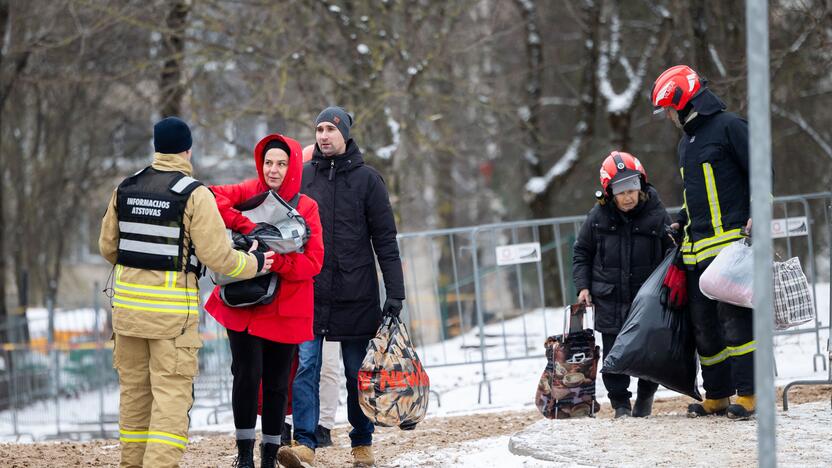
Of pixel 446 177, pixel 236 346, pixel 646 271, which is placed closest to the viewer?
pixel 236 346

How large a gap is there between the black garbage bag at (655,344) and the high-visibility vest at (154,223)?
2.80 m

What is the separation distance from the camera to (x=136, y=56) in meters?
20.8

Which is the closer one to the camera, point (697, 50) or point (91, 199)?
point (697, 50)

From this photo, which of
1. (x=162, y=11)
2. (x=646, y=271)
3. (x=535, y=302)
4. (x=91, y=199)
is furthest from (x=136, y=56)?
(x=646, y=271)

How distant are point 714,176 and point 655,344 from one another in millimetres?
1054

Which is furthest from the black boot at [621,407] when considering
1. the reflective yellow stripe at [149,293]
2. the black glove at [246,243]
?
the reflective yellow stripe at [149,293]

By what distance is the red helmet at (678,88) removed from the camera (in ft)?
22.0

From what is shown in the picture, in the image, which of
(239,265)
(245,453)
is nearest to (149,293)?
(239,265)

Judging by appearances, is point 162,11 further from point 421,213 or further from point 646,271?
point 421,213

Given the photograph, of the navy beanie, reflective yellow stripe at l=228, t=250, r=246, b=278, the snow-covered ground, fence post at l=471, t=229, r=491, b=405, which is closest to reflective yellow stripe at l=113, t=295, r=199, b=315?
reflective yellow stripe at l=228, t=250, r=246, b=278

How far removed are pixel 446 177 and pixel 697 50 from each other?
14.3 meters

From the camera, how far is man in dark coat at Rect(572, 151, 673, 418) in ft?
24.1

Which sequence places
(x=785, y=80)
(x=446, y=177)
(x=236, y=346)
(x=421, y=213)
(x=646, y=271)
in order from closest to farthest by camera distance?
(x=236, y=346) < (x=646, y=271) < (x=785, y=80) < (x=446, y=177) < (x=421, y=213)

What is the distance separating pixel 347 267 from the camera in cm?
646
